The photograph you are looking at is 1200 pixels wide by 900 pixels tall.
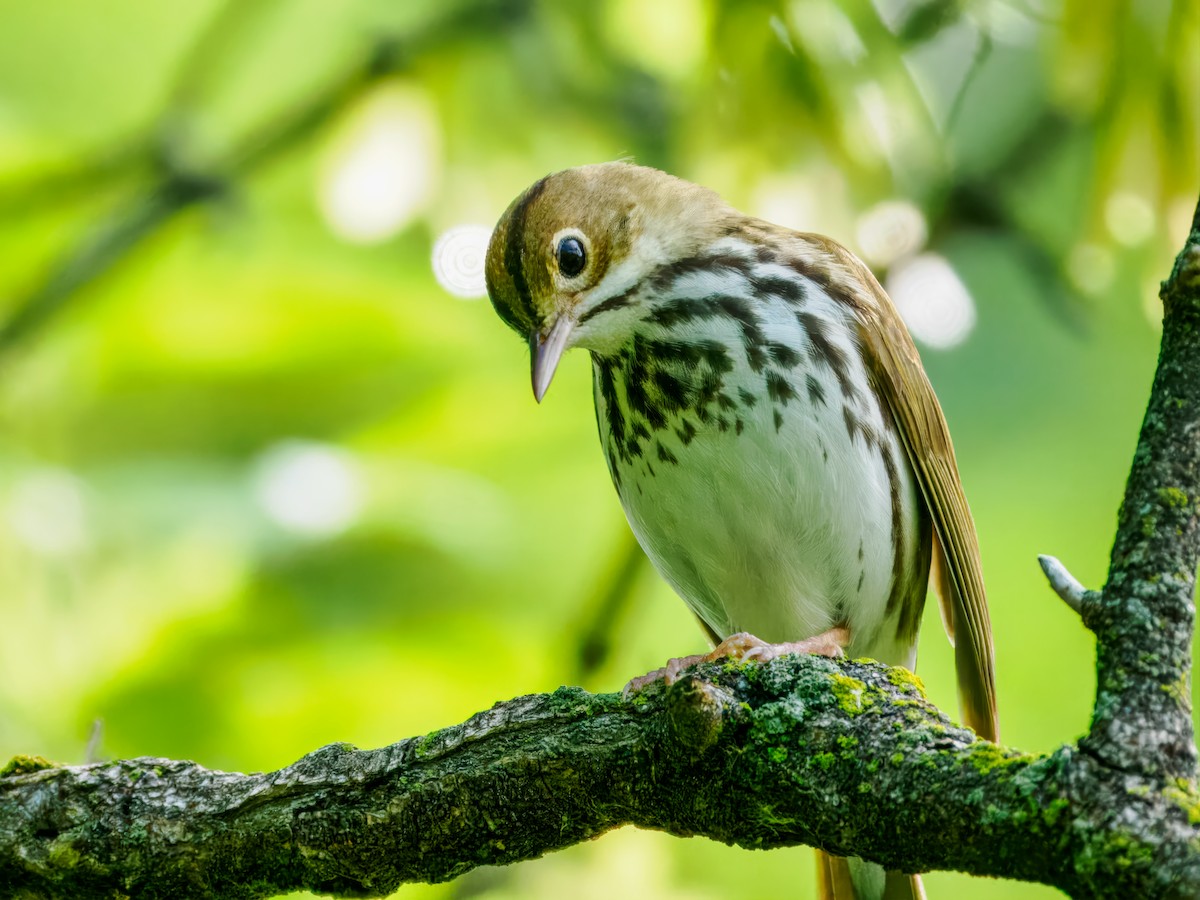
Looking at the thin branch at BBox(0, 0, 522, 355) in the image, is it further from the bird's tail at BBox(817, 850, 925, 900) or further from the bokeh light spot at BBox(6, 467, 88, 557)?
the bird's tail at BBox(817, 850, 925, 900)

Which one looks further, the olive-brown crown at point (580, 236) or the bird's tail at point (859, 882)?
the bird's tail at point (859, 882)

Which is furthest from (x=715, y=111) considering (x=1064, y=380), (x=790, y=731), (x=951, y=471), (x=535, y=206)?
(x=1064, y=380)

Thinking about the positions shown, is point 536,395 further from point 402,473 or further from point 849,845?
point 402,473

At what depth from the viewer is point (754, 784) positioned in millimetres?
2217

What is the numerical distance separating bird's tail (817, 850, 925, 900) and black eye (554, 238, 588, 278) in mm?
1592

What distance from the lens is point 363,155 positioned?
15.7ft

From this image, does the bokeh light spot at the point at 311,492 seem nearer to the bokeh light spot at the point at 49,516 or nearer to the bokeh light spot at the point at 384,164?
the bokeh light spot at the point at 49,516

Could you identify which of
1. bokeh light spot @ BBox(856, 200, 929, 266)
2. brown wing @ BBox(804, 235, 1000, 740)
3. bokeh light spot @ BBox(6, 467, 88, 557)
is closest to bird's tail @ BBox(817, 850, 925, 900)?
brown wing @ BBox(804, 235, 1000, 740)

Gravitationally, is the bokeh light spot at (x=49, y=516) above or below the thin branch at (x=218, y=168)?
below

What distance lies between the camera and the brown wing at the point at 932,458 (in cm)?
354

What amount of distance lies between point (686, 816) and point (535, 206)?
171 cm

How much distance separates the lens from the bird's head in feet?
11.1

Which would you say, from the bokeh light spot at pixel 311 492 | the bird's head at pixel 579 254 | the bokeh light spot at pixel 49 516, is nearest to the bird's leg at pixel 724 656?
the bird's head at pixel 579 254

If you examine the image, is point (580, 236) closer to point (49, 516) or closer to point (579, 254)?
point (579, 254)
